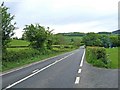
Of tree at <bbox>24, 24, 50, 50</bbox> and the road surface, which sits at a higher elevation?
tree at <bbox>24, 24, 50, 50</bbox>

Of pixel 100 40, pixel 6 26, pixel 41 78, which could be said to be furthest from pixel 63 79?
pixel 100 40

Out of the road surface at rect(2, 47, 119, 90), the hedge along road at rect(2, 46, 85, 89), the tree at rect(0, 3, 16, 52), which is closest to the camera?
the road surface at rect(2, 47, 119, 90)

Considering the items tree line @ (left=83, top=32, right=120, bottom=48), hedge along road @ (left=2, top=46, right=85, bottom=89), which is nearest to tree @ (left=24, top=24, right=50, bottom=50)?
hedge along road @ (left=2, top=46, right=85, bottom=89)

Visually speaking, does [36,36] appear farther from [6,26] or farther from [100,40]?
[100,40]

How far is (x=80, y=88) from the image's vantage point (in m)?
10.5

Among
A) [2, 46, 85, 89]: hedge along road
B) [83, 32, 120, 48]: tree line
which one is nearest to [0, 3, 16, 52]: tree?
[2, 46, 85, 89]: hedge along road

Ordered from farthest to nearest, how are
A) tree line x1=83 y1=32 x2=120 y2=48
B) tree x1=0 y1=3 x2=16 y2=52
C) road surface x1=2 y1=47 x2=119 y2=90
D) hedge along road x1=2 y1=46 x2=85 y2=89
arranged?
tree line x1=83 y1=32 x2=120 y2=48, tree x1=0 y1=3 x2=16 y2=52, hedge along road x1=2 y1=46 x2=85 y2=89, road surface x1=2 y1=47 x2=119 y2=90

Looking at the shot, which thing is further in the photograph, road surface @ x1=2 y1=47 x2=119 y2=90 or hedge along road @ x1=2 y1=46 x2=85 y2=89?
hedge along road @ x1=2 y1=46 x2=85 y2=89

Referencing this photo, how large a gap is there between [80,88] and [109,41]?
164 meters

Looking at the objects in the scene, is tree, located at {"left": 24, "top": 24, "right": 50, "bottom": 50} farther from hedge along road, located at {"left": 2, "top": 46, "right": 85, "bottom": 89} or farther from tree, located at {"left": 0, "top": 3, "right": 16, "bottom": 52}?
hedge along road, located at {"left": 2, "top": 46, "right": 85, "bottom": 89}

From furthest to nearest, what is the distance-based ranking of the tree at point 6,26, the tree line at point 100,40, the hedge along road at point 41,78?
the tree line at point 100,40, the tree at point 6,26, the hedge along road at point 41,78

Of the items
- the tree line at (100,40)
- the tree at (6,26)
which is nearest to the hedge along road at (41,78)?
the tree at (6,26)

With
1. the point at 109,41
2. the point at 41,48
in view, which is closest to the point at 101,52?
the point at 41,48

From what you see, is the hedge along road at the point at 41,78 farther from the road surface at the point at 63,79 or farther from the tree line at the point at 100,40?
the tree line at the point at 100,40
